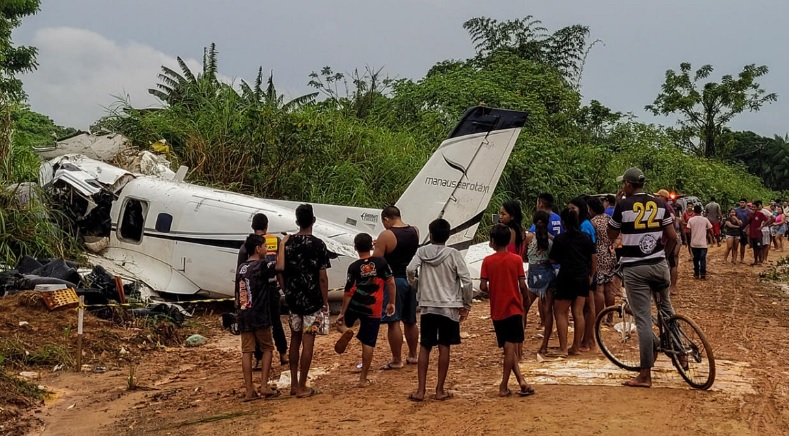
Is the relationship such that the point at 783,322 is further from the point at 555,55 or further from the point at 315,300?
the point at 555,55

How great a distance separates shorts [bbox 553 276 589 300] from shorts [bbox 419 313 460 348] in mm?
2091

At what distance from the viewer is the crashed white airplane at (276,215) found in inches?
461

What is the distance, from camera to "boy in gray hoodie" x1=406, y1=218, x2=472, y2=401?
6.67 metres

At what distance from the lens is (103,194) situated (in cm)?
1302

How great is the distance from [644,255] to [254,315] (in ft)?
11.9

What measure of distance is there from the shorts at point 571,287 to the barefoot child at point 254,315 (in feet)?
10.5

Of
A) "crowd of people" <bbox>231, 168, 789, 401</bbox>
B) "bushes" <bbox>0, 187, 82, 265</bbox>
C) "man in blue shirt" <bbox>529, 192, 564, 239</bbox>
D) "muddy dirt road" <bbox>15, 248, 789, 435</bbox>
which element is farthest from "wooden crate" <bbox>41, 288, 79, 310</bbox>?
"man in blue shirt" <bbox>529, 192, 564, 239</bbox>

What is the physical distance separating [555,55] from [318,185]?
22.6 metres

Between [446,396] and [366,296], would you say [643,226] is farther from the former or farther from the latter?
[366,296]

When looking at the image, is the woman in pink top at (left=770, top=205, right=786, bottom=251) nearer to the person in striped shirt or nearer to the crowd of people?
the crowd of people

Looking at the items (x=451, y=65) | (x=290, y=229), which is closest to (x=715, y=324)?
(x=290, y=229)

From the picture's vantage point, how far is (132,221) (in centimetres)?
1274

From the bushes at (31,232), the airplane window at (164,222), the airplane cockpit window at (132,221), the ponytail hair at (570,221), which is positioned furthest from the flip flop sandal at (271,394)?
the bushes at (31,232)

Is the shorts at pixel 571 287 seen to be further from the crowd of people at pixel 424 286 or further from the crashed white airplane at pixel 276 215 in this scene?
the crashed white airplane at pixel 276 215
